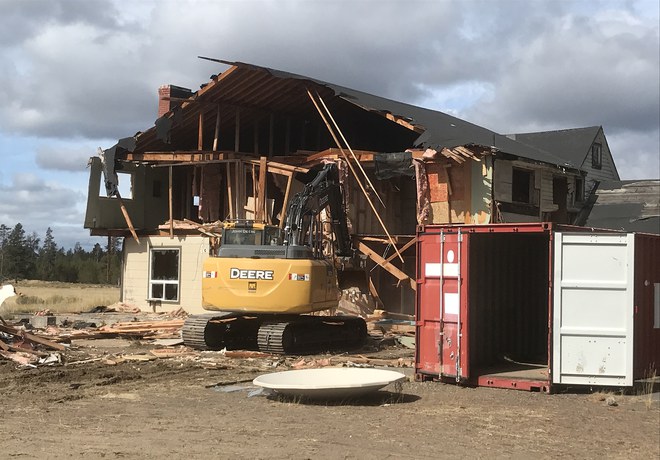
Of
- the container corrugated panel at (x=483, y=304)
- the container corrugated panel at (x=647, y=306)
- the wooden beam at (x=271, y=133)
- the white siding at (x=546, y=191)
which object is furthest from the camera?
the wooden beam at (x=271, y=133)

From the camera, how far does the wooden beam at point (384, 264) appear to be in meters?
22.8

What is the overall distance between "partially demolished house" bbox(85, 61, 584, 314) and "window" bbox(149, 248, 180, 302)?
0.05 meters

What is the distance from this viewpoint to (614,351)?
11.8m

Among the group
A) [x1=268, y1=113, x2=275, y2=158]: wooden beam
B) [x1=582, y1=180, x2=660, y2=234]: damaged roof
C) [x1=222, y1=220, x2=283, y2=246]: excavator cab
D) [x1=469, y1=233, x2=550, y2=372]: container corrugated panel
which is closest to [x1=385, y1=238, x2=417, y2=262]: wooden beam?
[x1=222, y1=220, x2=283, y2=246]: excavator cab

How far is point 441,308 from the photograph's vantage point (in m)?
12.9

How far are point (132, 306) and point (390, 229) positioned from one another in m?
9.70

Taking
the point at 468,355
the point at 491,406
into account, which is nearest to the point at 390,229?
the point at 468,355

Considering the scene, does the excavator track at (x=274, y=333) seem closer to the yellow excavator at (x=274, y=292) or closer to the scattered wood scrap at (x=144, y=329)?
the yellow excavator at (x=274, y=292)

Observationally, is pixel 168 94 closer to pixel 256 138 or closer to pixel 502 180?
pixel 256 138

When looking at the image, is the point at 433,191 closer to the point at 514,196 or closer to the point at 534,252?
the point at 514,196

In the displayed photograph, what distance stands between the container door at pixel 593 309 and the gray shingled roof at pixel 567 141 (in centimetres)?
2588

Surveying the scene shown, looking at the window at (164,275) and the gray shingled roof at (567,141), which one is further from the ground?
the gray shingled roof at (567,141)

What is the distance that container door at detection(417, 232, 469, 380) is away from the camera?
12.7 metres

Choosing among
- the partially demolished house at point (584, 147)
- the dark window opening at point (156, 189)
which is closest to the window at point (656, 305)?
the dark window opening at point (156, 189)
